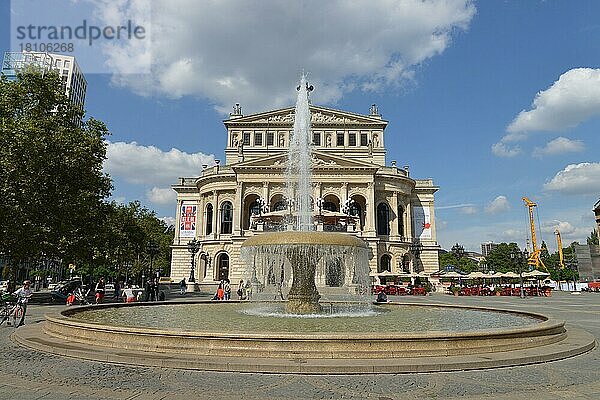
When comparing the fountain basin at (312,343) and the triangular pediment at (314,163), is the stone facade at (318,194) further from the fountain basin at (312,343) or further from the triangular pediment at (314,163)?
the fountain basin at (312,343)

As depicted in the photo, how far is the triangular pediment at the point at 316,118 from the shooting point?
63.5 m

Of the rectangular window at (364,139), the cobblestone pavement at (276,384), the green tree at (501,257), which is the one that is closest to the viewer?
the cobblestone pavement at (276,384)

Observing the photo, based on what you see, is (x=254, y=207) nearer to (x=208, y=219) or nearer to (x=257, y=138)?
(x=208, y=219)

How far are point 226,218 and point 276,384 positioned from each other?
50.3 metres

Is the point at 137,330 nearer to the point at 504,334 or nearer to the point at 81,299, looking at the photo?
the point at 504,334

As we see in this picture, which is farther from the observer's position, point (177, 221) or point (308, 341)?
point (177, 221)

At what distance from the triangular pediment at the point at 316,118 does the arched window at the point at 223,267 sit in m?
19.4

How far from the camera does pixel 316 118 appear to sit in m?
63.9

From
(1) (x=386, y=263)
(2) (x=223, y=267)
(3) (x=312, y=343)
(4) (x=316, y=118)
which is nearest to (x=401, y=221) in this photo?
(1) (x=386, y=263)

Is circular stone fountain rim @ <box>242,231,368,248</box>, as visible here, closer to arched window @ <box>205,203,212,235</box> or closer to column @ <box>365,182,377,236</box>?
column @ <box>365,182,377,236</box>

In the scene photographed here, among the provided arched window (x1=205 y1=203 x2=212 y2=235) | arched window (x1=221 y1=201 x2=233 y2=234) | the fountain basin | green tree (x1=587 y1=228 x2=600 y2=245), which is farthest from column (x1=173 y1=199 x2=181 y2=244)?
green tree (x1=587 y1=228 x2=600 y2=245)

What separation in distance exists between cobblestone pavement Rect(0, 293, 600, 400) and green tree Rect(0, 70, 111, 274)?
1791cm

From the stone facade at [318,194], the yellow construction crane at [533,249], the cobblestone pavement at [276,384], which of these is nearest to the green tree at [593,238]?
the yellow construction crane at [533,249]

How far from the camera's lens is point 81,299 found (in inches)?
928
